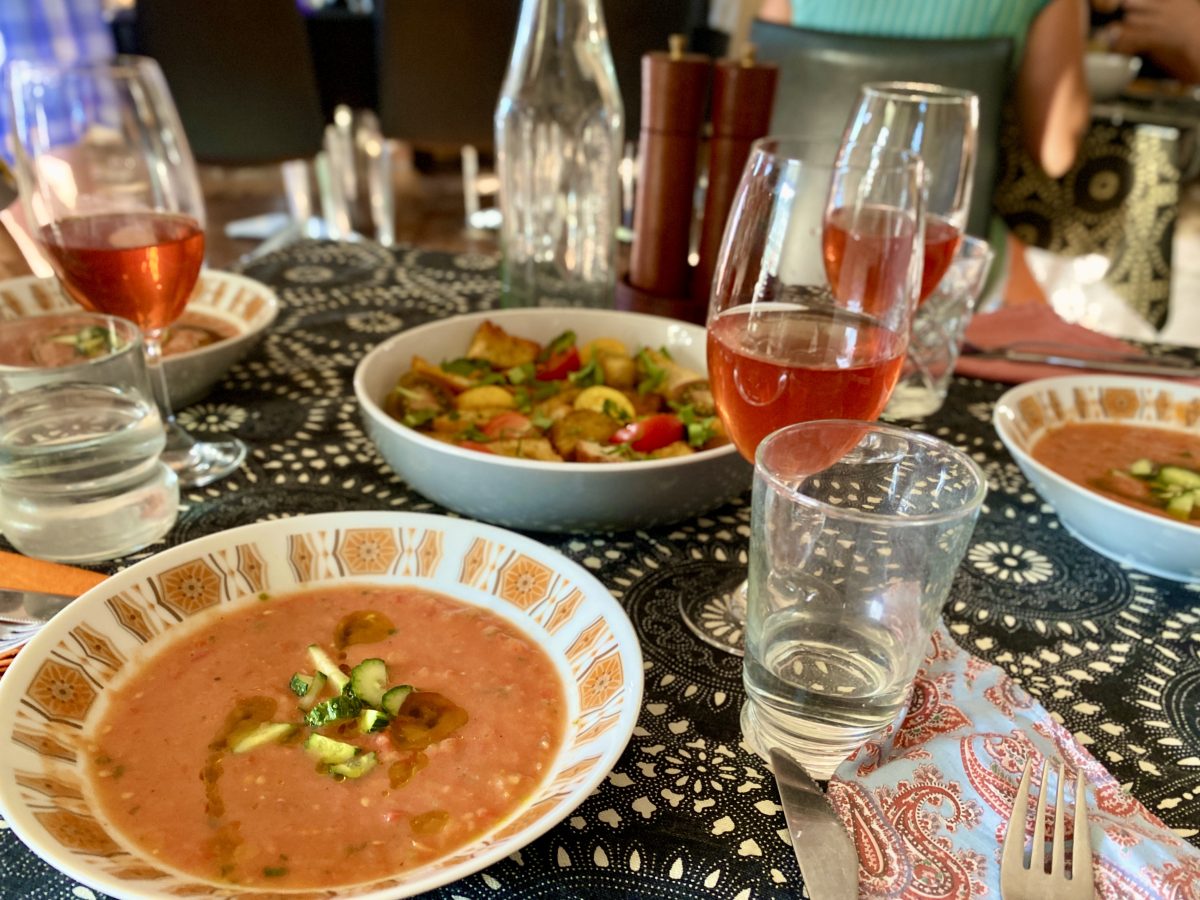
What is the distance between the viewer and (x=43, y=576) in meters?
0.77

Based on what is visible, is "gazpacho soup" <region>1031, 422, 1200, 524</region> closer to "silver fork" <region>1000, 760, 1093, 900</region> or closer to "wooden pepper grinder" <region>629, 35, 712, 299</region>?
"silver fork" <region>1000, 760, 1093, 900</region>

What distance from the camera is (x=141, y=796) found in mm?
562

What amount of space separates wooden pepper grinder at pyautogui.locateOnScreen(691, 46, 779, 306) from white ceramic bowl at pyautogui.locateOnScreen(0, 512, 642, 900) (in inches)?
25.2

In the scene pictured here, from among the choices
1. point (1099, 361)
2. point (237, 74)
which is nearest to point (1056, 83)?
point (1099, 361)

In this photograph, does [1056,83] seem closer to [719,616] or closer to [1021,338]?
[1021,338]

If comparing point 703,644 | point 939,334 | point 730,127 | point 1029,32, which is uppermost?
point 1029,32

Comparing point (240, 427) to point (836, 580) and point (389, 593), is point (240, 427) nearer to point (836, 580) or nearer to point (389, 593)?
point (389, 593)

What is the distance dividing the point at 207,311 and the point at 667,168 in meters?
0.70

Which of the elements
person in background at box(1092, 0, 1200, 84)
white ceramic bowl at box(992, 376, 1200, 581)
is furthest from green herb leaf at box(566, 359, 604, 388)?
person in background at box(1092, 0, 1200, 84)

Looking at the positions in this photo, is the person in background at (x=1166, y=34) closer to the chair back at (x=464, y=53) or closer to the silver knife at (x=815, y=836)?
the chair back at (x=464, y=53)

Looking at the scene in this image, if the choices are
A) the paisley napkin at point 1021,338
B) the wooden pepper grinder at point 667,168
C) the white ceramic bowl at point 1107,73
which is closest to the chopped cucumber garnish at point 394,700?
the wooden pepper grinder at point 667,168

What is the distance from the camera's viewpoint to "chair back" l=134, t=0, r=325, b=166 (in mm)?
3658

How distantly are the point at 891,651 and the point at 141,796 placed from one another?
49 cm

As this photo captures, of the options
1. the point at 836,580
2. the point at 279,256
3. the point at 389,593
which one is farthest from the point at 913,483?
the point at 279,256
